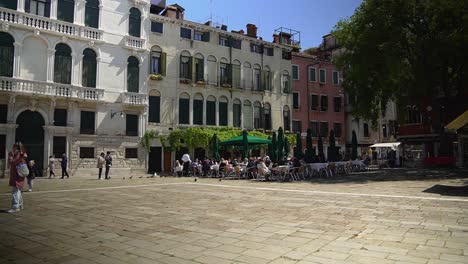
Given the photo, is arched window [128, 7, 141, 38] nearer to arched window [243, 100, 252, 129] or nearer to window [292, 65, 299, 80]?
arched window [243, 100, 252, 129]

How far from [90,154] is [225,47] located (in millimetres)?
15482

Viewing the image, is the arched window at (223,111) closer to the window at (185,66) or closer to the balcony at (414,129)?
the window at (185,66)

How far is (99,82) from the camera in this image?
85.1 feet

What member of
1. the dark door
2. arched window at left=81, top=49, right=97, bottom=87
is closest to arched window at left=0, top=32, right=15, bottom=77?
arched window at left=81, top=49, right=97, bottom=87

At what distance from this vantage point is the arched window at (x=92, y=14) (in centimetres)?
2584

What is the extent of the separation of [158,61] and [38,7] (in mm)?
9214

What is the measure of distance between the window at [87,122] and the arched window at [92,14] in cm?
648

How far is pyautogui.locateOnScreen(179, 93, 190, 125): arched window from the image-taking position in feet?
99.6

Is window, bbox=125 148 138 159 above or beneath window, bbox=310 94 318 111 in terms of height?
beneath

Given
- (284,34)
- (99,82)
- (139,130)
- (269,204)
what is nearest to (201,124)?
(139,130)

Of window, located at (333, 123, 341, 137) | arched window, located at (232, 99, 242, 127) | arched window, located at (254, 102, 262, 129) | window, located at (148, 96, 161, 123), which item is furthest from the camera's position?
window, located at (333, 123, 341, 137)

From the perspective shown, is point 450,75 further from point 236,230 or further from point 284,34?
point 236,230

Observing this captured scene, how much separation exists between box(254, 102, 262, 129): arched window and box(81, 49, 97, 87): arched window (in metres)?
15.4

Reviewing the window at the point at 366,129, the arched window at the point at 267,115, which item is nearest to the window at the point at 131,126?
the arched window at the point at 267,115
